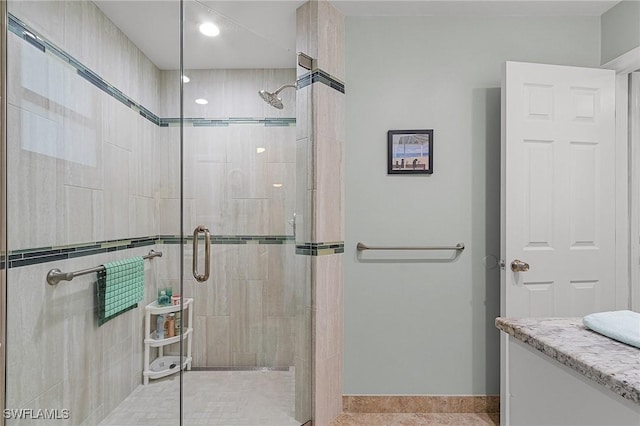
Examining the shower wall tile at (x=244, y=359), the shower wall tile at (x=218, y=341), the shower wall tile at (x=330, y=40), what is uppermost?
the shower wall tile at (x=330, y=40)

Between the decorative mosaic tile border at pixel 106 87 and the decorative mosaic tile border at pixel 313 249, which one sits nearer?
the decorative mosaic tile border at pixel 106 87

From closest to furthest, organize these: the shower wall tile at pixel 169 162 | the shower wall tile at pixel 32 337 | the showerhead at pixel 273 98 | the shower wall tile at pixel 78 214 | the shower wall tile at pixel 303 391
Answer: the shower wall tile at pixel 32 337
the shower wall tile at pixel 78 214
the shower wall tile at pixel 169 162
the showerhead at pixel 273 98
the shower wall tile at pixel 303 391

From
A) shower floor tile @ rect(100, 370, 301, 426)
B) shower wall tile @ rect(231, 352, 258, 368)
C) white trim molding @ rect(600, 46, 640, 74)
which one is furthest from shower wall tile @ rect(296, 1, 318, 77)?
white trim molding @ rect(600, 46, 640, 74)

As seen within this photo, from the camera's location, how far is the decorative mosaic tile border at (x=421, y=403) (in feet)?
8.13

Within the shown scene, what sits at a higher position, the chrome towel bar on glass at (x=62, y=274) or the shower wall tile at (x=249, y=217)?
the shower wall tile at (x=249, y=217)

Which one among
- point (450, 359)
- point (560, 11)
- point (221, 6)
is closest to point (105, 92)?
point (221, 6)

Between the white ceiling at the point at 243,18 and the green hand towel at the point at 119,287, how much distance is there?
0.88 metres

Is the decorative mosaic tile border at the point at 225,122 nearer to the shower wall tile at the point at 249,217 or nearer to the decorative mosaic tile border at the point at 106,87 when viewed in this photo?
the decorative mosaic tile border at the point at 106,87

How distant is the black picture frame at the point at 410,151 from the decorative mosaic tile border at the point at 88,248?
106cm

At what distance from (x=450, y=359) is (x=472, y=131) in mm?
1463

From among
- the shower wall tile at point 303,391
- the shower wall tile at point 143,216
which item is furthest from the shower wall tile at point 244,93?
the shower wall tile at point 303,391

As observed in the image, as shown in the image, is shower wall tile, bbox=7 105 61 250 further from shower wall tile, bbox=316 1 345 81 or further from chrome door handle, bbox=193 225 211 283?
shower wall tile, bbox=316 1 345 81

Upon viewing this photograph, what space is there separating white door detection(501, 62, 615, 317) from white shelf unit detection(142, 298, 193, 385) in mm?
1749

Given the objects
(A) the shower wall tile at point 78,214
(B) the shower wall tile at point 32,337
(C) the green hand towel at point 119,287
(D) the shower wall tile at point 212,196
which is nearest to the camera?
(B) the shower wall tile at point 32,337
